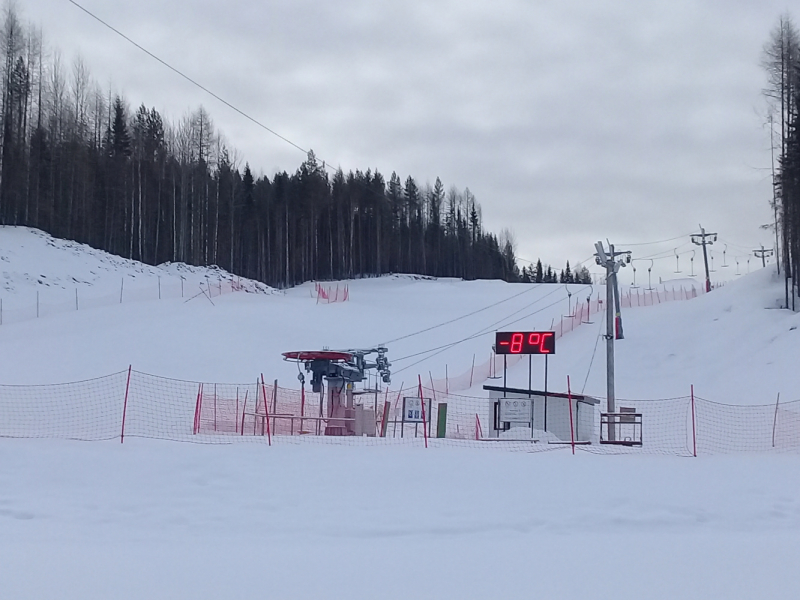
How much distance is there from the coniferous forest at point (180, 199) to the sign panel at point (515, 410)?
4528cm

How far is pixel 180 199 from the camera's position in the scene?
245 ft

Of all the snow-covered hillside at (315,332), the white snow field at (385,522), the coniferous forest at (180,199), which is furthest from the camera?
the coniferous forest at (180,199)

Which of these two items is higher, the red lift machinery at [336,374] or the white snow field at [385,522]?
the red lift machinery at [336,374]

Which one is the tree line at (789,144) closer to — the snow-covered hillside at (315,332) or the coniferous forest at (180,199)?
the snow-covered hillside at (315,332)

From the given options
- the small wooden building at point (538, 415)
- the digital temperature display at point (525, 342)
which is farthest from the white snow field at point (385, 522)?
the digital temperature display at point (525, 342)

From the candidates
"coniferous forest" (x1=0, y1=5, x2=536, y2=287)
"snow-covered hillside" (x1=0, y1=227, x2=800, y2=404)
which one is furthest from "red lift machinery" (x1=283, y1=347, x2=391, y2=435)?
"coniferous forest" (x1=0, y1=5, x2=536, y2=287)

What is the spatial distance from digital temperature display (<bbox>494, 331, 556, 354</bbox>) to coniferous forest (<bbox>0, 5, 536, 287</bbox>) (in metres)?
43.5

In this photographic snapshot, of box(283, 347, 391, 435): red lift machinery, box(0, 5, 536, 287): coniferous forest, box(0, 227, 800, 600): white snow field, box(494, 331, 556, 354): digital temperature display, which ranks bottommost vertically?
box(0, 227, 800, 600): white snow field

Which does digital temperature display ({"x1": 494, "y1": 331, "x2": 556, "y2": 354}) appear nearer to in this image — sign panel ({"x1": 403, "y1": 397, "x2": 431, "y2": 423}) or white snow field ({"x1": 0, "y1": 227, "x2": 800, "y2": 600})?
sign panel ({"x1": 403, "y1": 397, "x2": 431, "y2": 423})

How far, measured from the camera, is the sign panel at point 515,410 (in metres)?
22.2

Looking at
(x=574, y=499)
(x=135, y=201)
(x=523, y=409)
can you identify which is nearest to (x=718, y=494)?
(x=574, y=499)

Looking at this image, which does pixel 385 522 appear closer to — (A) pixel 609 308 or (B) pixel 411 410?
(B) pixel 411 410

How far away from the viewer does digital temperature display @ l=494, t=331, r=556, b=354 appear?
24.2 metres

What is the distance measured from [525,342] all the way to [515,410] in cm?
299
